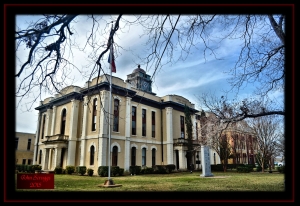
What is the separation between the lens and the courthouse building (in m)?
21.2

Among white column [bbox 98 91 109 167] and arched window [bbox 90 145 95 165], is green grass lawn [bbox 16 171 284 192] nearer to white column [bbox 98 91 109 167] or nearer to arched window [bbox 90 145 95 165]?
white column [bbox 98 91 109 167]

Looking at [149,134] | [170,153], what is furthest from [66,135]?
[170,153]

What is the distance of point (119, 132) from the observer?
22.4 metres

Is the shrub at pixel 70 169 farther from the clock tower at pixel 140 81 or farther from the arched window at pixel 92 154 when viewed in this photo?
the clock tower at pixel 140 81

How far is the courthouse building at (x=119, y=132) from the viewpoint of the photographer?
835 inches

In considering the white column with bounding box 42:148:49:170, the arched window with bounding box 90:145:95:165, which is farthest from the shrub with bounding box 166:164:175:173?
the white column with bounding box 42:148:49:170

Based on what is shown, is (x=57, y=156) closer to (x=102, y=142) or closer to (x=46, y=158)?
(x=46, y=158)

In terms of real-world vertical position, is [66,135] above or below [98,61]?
below

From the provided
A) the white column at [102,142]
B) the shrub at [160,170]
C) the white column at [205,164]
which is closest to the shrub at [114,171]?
the white column at [102,142]
